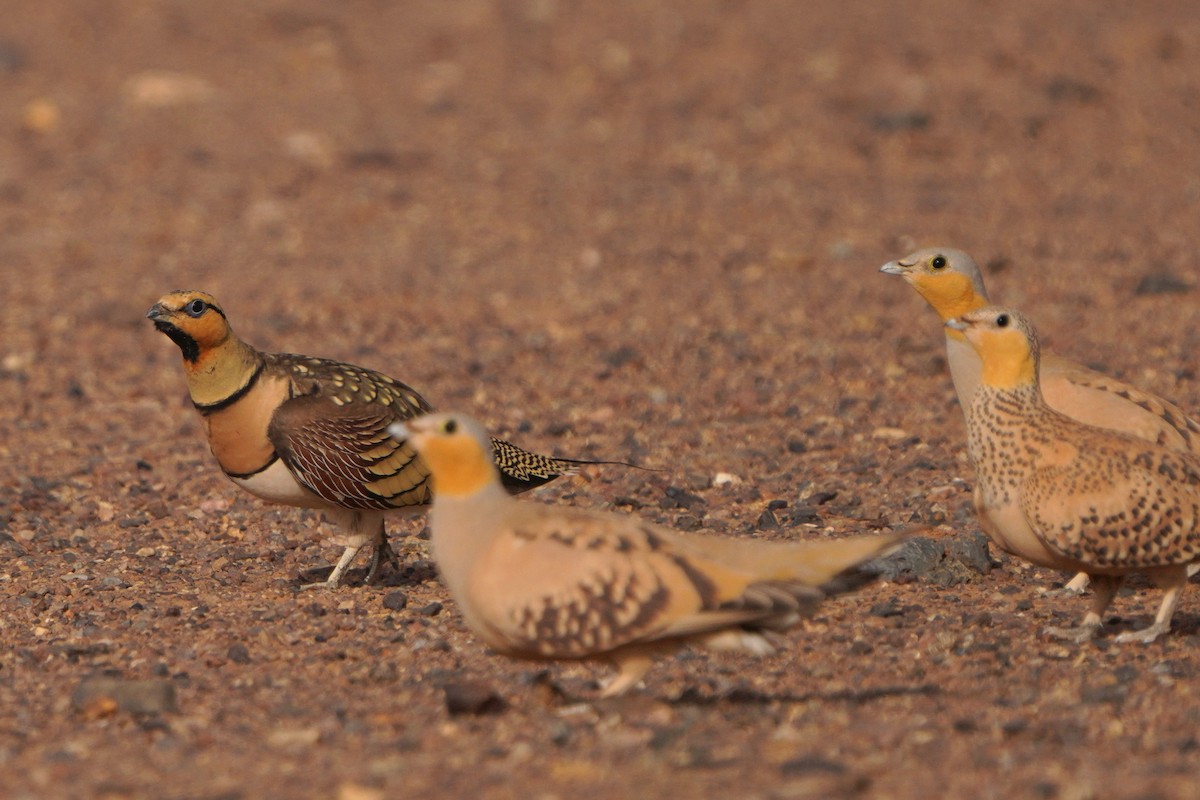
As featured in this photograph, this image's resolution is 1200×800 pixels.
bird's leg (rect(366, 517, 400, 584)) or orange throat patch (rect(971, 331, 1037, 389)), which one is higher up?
orange throat patch (rect(971, 331, 1037, 389))

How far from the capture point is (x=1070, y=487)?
6.11 meters

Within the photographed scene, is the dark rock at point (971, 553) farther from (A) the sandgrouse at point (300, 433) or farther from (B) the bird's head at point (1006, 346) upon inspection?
(A) the sandgrouse at point (300, 433)

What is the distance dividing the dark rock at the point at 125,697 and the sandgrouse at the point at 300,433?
5.56 ft

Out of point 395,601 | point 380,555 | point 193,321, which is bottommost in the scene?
point 395,601

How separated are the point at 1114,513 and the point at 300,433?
3.40 meters

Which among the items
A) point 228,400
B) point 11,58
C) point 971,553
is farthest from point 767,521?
point 11,58

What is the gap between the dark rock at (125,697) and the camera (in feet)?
19.2

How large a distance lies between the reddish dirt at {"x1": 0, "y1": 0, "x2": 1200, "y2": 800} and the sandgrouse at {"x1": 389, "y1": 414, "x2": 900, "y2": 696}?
0.99 feet

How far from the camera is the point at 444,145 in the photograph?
16938mm

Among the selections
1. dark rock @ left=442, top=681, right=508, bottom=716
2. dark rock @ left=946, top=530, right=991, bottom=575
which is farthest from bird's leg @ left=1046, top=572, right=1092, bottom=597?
dark rock @ left=442, top=681, right=508, bottom=716

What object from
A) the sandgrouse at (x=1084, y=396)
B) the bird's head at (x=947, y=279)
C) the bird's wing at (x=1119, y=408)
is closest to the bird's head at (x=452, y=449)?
the sandgrouse at (x=1084, y=396)

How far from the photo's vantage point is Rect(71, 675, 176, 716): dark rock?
5.87m

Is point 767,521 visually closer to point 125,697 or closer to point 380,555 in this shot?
point 380,555

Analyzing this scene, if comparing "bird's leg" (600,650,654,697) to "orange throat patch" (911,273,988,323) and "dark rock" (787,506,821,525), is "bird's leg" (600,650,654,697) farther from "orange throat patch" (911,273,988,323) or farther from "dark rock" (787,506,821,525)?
"orange throat patch" (911,273,988,323)
